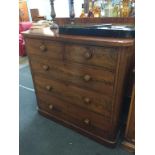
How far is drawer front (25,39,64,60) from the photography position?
1.18 meters

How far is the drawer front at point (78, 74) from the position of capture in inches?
41.0

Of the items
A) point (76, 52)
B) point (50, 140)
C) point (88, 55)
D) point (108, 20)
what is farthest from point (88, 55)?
point (50, 140)

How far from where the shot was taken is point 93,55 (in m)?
1.01

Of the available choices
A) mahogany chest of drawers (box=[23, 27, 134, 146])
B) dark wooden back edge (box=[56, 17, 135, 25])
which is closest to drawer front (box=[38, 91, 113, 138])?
mahogany chest of drawers (box=[23, 27, 134, 146])

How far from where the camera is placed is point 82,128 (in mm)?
1411

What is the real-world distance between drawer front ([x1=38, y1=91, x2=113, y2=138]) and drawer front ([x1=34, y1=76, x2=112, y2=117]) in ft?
0.18

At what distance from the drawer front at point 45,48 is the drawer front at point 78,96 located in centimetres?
25

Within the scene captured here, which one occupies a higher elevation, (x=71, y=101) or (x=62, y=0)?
(x=62, y=0)

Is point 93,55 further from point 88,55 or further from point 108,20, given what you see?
point 108,20

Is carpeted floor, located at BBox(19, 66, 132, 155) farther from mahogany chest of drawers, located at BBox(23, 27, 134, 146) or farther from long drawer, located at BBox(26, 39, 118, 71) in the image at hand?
long drawer, located at BBox(26, 39, 118, 71)
